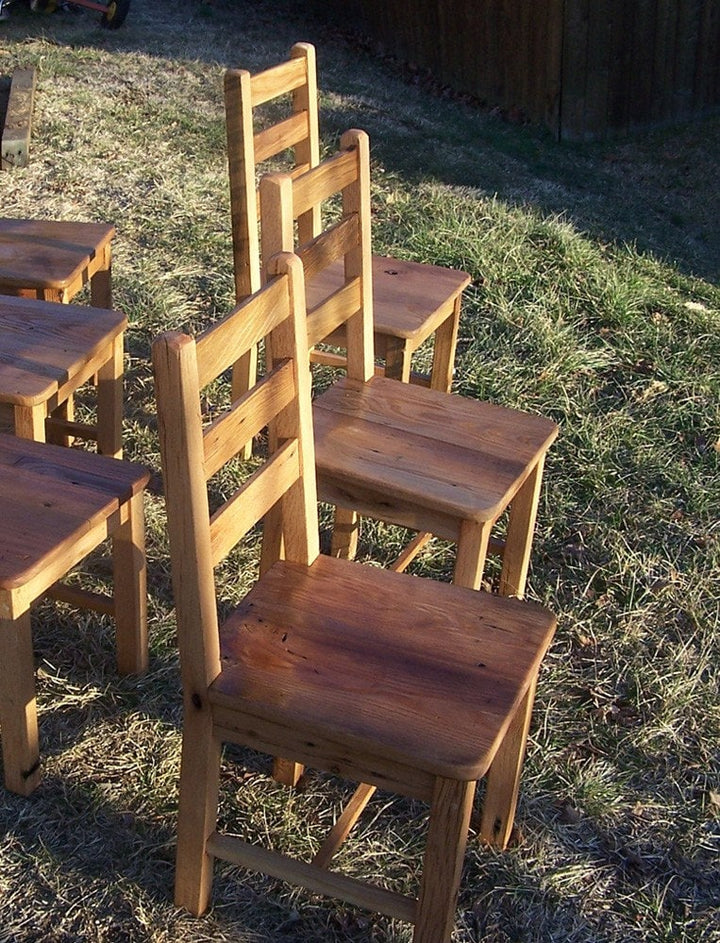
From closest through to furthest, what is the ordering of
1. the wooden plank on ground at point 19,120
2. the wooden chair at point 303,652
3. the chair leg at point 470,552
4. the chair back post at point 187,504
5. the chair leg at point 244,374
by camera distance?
the chair back post at point 187,504
the wooden chair at point 303,652
the chair leg at point 470,552
the chair leg at point 244,374
the wooden plank on ground at point 19,120

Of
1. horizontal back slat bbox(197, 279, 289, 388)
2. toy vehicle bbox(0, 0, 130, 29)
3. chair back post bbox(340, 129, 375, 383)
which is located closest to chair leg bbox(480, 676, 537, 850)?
horizontal back slat bbox(197, 279, 289, 388)

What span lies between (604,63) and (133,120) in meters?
3.03

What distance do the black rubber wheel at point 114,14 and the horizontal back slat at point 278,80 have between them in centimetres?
581

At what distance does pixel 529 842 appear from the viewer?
2.45m

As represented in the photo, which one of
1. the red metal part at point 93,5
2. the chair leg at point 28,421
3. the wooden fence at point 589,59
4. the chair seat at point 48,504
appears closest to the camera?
the chair seat at point 48,504

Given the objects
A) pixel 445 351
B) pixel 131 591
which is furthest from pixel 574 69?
pixel 131 591

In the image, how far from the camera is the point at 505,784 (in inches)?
92.4

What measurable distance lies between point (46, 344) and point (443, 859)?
1.59 m

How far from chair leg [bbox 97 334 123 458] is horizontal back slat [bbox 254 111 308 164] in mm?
662

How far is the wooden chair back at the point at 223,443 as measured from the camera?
1727 millimetres

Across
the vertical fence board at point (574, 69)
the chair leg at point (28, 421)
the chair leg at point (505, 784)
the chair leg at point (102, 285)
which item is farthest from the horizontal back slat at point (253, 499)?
the vertical fence board at point (574, 69)

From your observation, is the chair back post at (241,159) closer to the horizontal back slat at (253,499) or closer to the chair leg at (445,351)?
the chair leg at (445,351)

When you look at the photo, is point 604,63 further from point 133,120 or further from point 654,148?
point 133,120

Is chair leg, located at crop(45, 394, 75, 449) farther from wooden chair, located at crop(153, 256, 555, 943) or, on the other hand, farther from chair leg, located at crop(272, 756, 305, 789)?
wooden chair, located at crop(153, 256, 555, 943)
